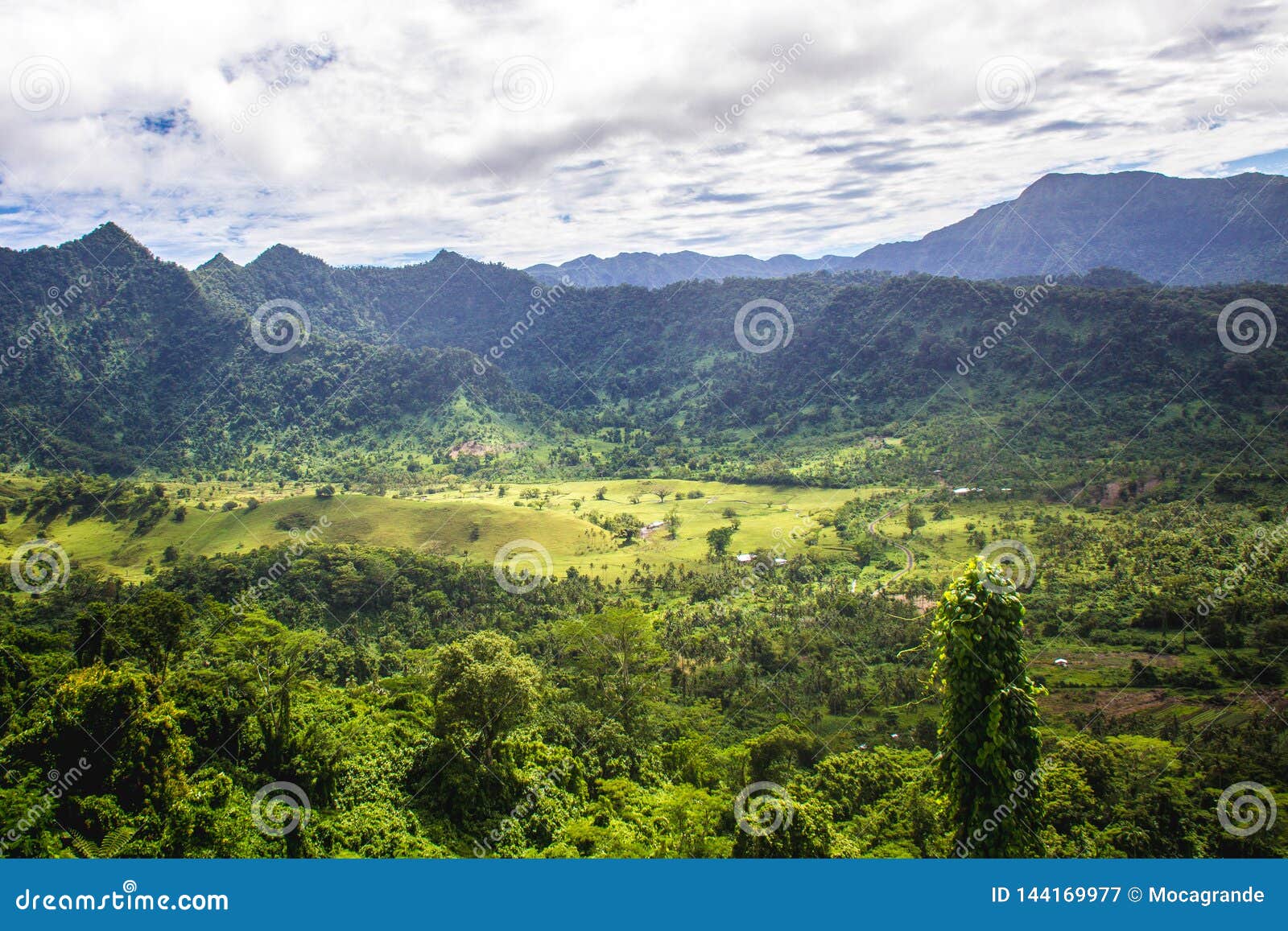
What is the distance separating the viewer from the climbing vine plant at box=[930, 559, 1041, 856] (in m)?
8.37

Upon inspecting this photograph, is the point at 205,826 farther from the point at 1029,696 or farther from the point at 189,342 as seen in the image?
the point at 189,342

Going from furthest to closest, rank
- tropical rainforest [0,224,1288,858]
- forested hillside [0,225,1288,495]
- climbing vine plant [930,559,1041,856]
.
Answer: forested hillside [0,225,1288,495], tropical rainforest [0,224,1288,858], climbing vine plant [930,559,1041,856]

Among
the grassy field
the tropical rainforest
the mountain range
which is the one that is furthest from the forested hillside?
the grassy field

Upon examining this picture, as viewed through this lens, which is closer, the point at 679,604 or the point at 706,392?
the point at 679,604

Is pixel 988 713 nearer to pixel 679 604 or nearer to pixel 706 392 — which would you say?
pixel 679 604

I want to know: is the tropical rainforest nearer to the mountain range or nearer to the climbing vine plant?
the climbing vine plant

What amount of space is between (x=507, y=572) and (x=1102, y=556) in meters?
49.1

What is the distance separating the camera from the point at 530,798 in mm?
18875

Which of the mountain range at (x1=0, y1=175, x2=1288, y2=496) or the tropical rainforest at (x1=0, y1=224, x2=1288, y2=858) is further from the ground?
the mountain range at (x1=0, y1=175, x2=1288, y2=496)

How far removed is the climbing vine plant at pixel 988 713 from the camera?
8.37 meters

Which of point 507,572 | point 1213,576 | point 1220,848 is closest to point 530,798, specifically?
point 1220,848

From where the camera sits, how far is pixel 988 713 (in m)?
8.38

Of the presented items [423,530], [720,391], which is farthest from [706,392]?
[423,530]

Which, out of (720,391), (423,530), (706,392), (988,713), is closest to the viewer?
(988,713)
